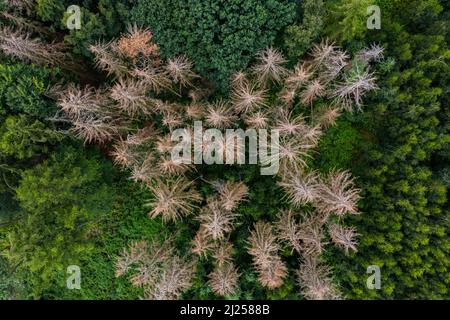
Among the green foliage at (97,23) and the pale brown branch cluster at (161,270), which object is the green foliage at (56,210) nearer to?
the pale brown branch cluster at (161,270)

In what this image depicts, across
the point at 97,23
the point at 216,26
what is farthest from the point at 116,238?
the point at 216,26

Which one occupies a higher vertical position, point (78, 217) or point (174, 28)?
point (174, 28)

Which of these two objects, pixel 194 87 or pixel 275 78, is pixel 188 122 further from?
pixel 275 78

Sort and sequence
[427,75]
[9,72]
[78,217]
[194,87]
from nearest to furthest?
[9,72], [78,217], [427,75], [194,87]

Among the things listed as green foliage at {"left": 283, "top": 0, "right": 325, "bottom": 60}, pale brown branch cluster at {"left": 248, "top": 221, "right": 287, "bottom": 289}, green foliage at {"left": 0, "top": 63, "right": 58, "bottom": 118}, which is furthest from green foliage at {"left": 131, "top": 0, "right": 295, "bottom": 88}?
pale brown branch cluster at {"left": 248, "top": 221, "right": 287, "bottom": 289}

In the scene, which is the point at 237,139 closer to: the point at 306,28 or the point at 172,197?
the point at 172,197

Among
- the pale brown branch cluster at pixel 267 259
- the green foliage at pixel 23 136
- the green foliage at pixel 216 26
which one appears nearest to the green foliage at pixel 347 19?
the green foliage at pixel 216 26
